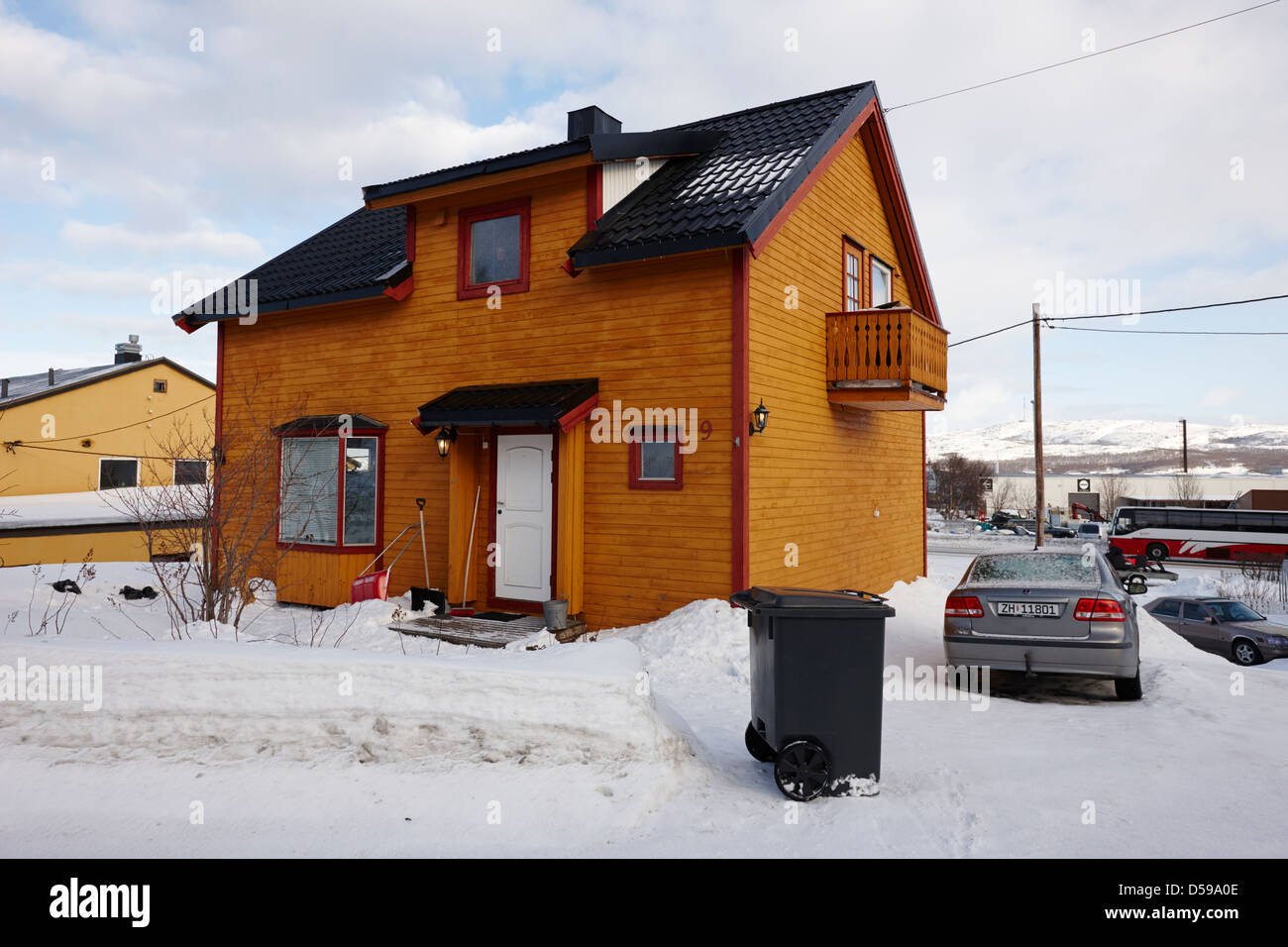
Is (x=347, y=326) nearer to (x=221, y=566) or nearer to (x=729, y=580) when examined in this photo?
(x=221, y=566)

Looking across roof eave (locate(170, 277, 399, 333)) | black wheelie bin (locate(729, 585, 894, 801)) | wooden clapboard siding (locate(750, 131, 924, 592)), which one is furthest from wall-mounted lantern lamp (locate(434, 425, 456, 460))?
black wheelie bin (locate(729, 585, 894, 801))

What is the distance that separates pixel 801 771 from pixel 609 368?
647 centimetres

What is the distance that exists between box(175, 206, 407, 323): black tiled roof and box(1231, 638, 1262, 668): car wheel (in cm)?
1543

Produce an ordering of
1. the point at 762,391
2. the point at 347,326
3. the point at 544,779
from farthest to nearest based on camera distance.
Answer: the point at 347,326
the point at 762,391
the point at 544,779

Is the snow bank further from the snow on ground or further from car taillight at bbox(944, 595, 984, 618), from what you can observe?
car taillight at bbox(944, 595, 984, 618)

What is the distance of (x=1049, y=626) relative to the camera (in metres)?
6.86

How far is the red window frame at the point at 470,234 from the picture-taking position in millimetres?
10953

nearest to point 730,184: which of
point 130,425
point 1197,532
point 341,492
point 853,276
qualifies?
point 853,276

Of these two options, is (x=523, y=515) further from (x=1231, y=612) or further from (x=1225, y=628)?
(x=1231, y=612)

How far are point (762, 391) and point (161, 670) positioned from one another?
6.84 metres

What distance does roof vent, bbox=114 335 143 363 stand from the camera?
3180 centimetres
